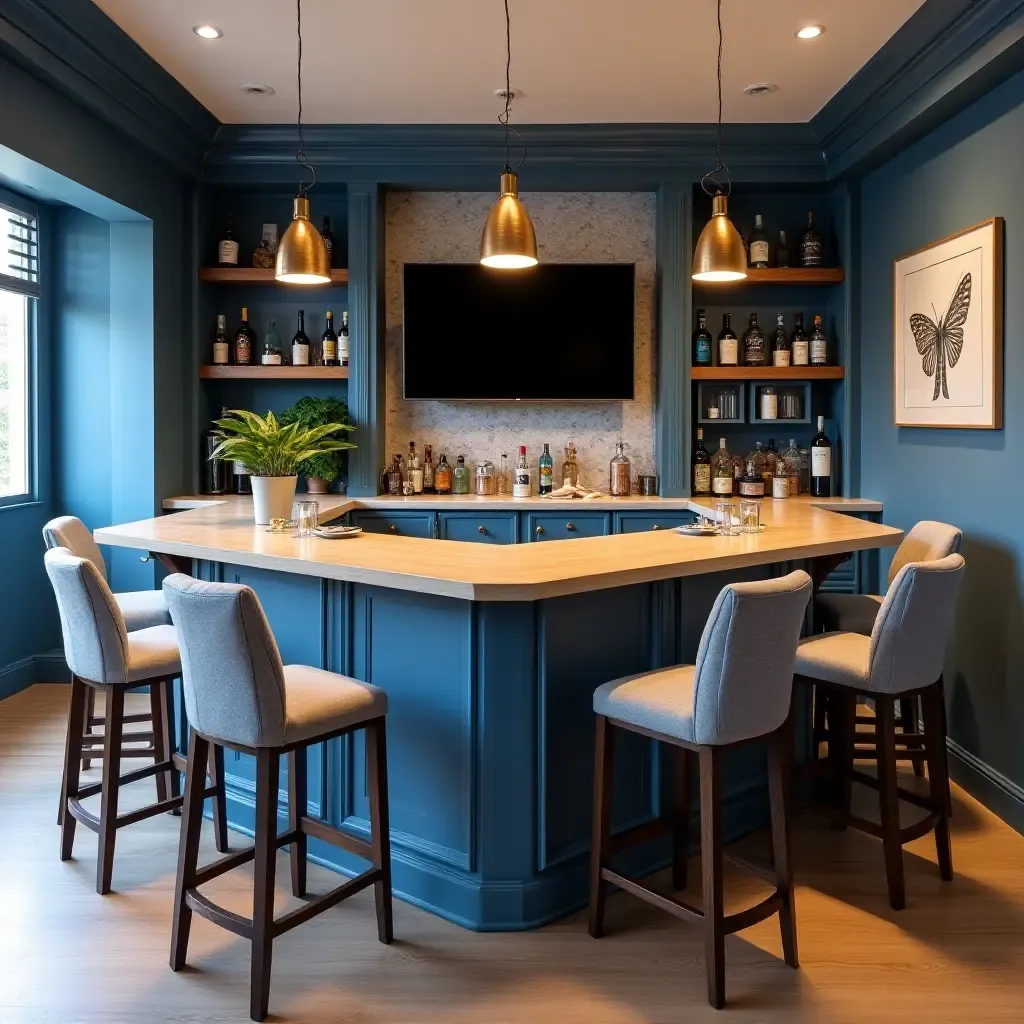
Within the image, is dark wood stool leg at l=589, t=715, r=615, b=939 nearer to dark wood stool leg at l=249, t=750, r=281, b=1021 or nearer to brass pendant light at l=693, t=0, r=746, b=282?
dark wood stool leg at l=249, t=750, r=281, b=1021

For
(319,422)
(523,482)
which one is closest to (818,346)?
(523,482)

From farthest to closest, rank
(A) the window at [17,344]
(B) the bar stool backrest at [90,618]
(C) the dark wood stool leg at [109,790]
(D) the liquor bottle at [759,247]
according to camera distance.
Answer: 1. (D) the liquor bottle at [759,247]
2. (A) the window at [17,344]
3. (C) the dark wood stool leg at [109,790]
4. (B) the bar stool backrest at [90,618]

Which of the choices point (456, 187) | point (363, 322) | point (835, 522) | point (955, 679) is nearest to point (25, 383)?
point (363, 322)

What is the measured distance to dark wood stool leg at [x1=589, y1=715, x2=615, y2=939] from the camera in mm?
2422

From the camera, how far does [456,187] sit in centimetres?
513

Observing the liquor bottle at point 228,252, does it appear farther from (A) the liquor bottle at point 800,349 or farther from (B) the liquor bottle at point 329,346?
(A) the liquor bottle at point 800,349

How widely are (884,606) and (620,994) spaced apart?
3.96 feet

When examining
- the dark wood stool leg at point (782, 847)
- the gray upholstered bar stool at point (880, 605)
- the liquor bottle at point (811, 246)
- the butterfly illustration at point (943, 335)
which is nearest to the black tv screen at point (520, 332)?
the liquor bottle at point (811, 246)

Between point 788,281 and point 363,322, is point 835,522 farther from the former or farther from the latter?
point 363,322

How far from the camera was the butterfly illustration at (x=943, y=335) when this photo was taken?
12.2 ft

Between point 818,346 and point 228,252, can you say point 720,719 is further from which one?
point 228,252

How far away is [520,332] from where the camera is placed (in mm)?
5191

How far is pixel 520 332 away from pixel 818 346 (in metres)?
1.56

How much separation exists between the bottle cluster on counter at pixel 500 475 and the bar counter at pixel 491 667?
2.10 metres
